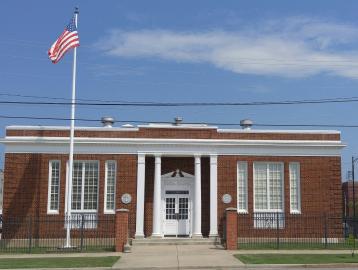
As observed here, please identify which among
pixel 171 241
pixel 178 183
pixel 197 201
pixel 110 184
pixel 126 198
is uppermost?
pixel 178 183

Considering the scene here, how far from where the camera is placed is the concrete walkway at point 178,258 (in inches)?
743

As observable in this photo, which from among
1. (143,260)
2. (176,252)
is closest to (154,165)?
(176,252)

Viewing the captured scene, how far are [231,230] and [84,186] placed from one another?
8567 mm

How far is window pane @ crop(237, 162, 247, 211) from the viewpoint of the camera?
29.6 metres

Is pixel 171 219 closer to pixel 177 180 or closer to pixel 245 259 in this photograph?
pixel 177 180

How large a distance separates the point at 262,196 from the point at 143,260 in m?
10.8

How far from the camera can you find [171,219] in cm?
2973

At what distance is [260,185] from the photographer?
29797mm

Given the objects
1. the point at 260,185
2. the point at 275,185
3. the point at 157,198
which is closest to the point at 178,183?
the point at 157,198

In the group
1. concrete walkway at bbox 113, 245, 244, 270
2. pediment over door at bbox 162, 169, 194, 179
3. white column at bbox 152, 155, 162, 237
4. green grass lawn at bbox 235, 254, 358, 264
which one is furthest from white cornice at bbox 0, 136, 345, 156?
green grass lawn at bbox 235, 254, 358, 264

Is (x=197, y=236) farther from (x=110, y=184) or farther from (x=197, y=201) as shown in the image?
(x=110, y=184)

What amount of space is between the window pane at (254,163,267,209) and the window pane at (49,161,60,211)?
34.5 feet

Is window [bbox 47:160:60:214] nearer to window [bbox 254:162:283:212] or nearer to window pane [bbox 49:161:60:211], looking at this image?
window pane [bbox 49:161:60:211]

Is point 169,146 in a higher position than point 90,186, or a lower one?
higher
